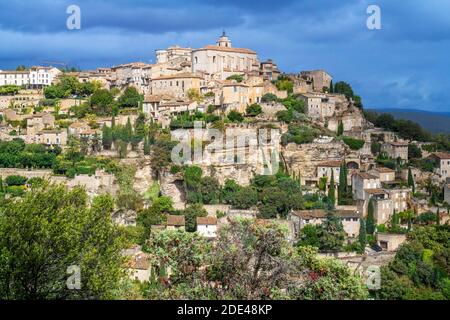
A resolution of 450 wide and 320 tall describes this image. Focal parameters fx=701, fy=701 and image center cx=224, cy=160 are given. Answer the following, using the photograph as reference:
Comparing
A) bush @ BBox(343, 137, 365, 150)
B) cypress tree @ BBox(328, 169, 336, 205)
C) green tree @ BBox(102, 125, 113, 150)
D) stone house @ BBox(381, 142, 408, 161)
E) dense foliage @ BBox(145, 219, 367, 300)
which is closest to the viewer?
dense foliage @ BBox(145, 219, 367, 300)

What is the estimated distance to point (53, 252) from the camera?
15797 mm

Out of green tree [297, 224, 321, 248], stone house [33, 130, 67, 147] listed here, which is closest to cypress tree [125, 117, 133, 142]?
stone house [33, 130, 67, 147]

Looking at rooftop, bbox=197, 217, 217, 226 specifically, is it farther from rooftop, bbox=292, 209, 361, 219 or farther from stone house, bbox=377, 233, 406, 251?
stone house, bbox=377, 233, 406, 251

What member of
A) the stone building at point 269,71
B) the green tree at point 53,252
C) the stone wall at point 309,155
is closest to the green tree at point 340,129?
the stone wall at point 309,155

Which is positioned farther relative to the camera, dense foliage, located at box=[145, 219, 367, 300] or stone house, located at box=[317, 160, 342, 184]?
stone house, located at box=[317, 160, 342, 184]

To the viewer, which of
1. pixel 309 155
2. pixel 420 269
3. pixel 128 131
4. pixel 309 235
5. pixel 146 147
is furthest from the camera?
pixel 128 131

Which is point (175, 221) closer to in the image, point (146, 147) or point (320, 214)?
point (320, 214)

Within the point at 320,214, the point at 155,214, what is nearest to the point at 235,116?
the point at 155,214

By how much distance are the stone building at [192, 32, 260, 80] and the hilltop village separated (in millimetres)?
88

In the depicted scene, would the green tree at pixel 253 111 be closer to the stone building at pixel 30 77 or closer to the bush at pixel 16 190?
the bush at pixel 16 190

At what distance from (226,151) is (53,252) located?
88.1 ft

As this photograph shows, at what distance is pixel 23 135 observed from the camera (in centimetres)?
4981

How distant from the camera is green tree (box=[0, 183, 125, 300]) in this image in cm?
1527

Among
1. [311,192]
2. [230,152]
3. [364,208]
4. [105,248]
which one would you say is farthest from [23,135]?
[105,248]
